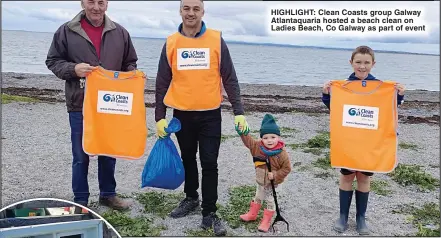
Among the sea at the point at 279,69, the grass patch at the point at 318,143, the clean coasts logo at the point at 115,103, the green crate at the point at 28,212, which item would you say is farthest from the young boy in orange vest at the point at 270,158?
the sea at the point at 279,69

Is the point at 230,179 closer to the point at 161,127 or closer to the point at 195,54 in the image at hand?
the point at 161,127

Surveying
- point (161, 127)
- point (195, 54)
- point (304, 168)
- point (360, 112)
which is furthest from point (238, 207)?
point (304, 168)

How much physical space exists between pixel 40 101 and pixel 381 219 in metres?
13.7

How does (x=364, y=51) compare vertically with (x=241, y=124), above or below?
above

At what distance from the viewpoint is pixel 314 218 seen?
18.8 ft

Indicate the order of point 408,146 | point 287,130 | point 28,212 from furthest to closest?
point 287,130 → point 408,146 → point 28,212

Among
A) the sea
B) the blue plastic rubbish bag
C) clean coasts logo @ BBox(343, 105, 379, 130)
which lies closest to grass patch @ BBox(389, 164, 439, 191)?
clean coasts logo @ BBox(343, 105, 379, 130)

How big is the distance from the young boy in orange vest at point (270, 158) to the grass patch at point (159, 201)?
1.22 metres

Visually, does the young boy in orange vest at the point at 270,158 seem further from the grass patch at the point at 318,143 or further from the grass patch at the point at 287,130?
the grass patch at the point at 287,130

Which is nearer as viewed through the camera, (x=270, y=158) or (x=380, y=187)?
(x=270, y=158)

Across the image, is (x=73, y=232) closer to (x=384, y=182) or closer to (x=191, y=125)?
(x=191, y=125)

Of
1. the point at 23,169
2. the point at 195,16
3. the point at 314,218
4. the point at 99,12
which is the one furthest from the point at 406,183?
the point at 23,169

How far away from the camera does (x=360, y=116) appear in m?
5.20

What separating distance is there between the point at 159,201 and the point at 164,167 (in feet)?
3.62
